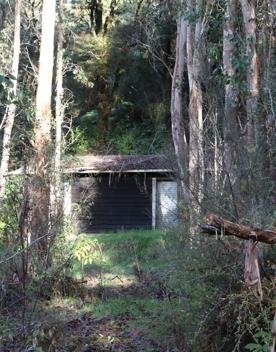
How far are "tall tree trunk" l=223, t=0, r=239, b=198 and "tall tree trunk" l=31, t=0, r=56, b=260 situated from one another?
3145 millimetres

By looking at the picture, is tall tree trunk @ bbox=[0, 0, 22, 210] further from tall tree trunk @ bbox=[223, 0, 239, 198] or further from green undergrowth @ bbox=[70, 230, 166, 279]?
tall tree trunk @ bbox=[223, 0, 239, 198]

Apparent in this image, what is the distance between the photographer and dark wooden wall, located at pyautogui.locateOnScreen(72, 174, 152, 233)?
26000 mm

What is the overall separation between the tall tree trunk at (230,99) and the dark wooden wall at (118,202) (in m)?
13.3

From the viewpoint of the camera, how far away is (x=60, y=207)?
1192cm

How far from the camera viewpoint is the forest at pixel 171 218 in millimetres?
6445

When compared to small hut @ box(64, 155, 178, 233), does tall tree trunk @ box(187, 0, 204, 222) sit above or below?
above

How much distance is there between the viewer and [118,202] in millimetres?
26578

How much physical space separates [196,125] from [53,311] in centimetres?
583

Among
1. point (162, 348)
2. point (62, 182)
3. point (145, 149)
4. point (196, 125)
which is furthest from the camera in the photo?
point (145, 149)

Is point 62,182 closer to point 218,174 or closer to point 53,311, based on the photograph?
point 53,311

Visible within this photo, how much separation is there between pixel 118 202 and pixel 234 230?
22.0m

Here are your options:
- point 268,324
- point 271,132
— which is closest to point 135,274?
point 271,132

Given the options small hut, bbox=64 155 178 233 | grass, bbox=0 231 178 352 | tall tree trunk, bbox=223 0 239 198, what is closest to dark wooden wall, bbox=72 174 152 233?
small hut, bbox=64 155 178 233

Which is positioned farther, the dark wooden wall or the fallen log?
the dark wooden wall
